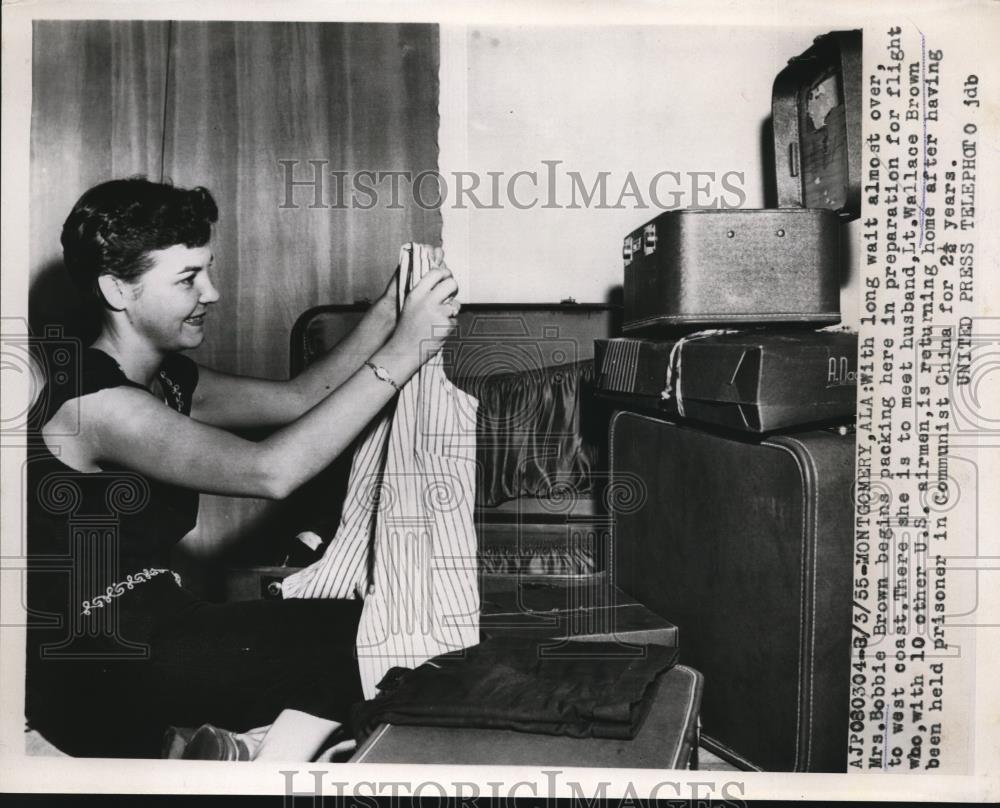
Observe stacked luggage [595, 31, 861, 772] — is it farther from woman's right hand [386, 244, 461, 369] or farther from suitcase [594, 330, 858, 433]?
woman's right hand [386, 244, 461, 369]

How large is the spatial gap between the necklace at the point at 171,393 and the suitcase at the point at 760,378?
859 millimetres

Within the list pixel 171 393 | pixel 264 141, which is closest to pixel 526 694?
pixel 171 393

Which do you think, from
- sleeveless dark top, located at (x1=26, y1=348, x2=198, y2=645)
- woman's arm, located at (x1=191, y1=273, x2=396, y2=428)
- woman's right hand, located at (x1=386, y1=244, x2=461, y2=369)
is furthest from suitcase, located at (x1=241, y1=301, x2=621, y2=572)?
sleeveless dark top, located at (x1=26, y1=348, x2=198, y2=645)

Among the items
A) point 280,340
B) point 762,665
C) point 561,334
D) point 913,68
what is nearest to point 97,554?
point 280,340

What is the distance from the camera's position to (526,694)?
3.43 ft

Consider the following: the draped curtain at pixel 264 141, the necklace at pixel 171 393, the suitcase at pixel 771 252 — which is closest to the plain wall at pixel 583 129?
the draped curtain at pixel 264 141

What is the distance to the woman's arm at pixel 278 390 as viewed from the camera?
152 centimetres

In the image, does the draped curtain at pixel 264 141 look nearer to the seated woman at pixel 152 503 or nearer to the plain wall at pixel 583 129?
the plain wall at pixel 583 129

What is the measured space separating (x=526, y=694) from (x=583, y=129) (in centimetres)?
109

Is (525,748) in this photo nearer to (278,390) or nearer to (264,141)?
(278,390)

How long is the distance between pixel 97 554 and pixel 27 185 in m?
0.63

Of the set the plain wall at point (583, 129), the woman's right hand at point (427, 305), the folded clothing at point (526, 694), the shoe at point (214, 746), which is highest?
the plain wall at point (583, 129)

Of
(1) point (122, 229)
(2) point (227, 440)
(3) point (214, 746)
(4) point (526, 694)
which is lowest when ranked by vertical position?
(3) point (214, 746)

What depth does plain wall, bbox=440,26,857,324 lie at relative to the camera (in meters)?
1.52
